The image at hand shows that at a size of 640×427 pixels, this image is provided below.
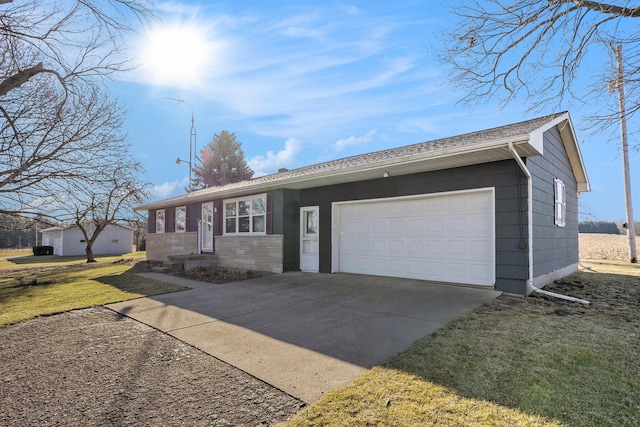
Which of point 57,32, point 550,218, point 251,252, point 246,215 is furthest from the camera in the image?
point 246,215

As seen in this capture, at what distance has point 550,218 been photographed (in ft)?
25.9

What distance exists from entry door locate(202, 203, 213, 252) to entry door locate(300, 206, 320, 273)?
498 centimetres

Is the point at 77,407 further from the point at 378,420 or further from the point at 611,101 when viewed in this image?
the point at 611,101

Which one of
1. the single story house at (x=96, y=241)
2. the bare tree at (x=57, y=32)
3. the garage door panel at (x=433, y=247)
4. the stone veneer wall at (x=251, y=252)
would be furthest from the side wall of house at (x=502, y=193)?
the single story house at (x=96, y=241)

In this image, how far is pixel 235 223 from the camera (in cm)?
1227

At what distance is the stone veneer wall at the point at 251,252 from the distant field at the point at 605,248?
17183 millimetres

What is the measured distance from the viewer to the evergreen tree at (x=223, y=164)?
116 feet

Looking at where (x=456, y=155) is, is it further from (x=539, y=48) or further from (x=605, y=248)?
(x=605, y=248)

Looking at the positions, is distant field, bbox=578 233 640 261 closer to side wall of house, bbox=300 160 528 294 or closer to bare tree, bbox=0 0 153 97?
side wall of house, bbox=300 160 528 294

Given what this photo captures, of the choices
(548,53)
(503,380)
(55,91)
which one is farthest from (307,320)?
(55,91)

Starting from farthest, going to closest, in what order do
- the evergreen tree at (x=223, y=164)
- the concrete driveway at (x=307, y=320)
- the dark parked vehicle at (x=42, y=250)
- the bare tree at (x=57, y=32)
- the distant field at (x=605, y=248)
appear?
1. the evergreen tree at (x=223, y=164)
2. the dark parked vehicle at (x=42, y=250)
3. the distant field at (x=605, y=248)
4. the bare tree at (x=57, y=32)
5. the concrete driveway at (x=307, y=320)

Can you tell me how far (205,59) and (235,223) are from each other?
21.6 feet

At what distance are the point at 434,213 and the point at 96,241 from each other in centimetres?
3583

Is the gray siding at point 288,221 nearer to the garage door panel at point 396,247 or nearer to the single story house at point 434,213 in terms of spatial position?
the single story house at point 434,213
